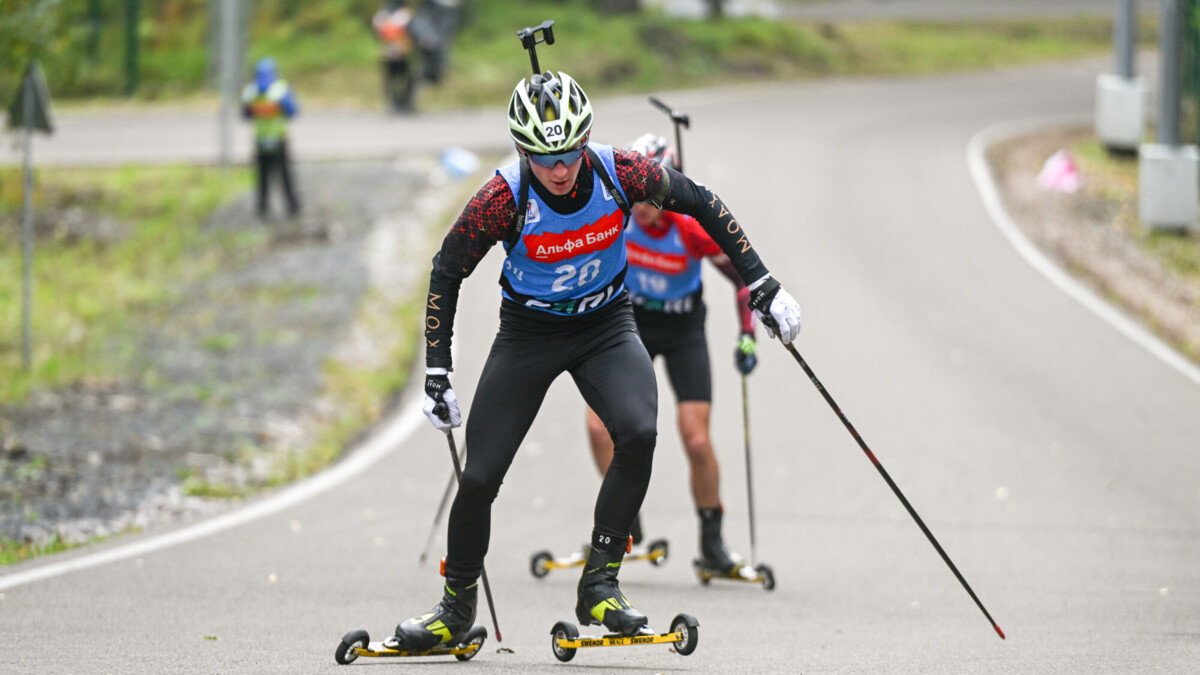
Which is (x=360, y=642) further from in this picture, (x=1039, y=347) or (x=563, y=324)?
(x=1039, y=347)

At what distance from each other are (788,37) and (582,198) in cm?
2837

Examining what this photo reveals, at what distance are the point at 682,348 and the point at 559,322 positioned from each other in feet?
7.23

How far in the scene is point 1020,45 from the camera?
36.3m

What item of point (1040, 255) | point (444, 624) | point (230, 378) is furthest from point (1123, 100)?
point (444, 624)

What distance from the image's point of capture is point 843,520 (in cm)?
965

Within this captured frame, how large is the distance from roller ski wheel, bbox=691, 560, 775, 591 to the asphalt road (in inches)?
2.8

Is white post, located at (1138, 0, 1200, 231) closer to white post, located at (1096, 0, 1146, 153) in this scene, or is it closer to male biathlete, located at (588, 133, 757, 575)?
white post, located at (1096, 0, 1146, 153)

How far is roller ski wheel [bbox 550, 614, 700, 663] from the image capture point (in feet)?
18.4

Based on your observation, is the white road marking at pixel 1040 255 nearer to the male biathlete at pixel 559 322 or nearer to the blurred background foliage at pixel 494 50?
the blurred background foliage at pixel 494 50

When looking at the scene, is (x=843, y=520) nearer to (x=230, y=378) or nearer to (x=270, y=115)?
(x=230, y=378)

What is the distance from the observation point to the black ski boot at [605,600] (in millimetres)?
5645

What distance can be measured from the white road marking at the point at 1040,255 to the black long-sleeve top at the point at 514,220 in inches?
326

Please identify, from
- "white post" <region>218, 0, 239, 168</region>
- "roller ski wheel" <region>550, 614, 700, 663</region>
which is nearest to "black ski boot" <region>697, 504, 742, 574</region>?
"roller ski wheel" <region>550, 614, 700, 663</region>

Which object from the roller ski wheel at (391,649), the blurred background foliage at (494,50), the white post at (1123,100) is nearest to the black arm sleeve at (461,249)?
the roller ski wheel at (391,649)
